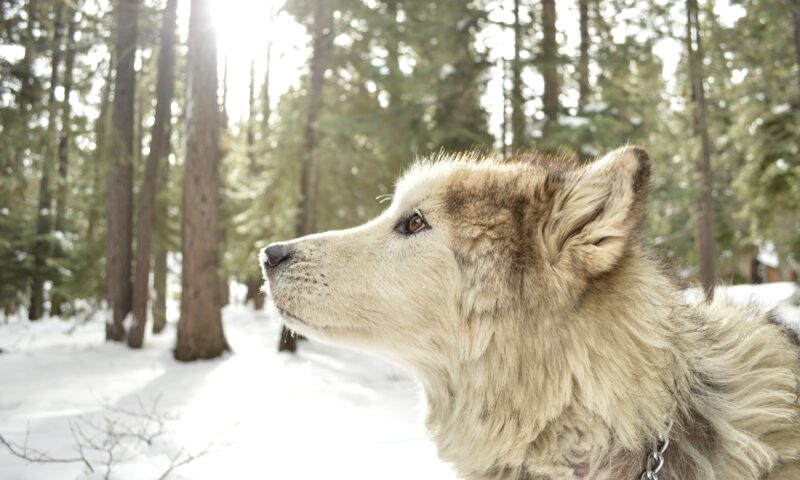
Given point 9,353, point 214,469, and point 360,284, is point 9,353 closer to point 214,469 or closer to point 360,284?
point 214,469

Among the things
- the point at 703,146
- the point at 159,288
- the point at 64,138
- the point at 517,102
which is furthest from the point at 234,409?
the point at 703,146

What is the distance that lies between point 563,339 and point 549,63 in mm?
8340

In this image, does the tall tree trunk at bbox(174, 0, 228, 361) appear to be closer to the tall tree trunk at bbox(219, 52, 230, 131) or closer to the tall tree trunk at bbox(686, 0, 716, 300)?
the tall tree trunk at bbox(686, 0, 716, 300)

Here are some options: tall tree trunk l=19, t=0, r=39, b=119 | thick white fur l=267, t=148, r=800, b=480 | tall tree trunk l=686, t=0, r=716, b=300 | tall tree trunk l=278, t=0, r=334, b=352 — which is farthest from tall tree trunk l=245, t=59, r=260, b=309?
thick white fur l=267, t=148, r=800, b=480

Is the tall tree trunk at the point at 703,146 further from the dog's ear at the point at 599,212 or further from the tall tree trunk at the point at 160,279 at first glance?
the tall tree trunk at the point at 160,279

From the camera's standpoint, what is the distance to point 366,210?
13.1m

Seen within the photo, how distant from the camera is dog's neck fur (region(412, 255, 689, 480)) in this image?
2.15 metres

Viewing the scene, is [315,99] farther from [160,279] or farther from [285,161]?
[160,279]

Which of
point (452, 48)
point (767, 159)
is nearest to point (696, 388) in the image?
point (452, 48)

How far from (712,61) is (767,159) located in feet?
9.08

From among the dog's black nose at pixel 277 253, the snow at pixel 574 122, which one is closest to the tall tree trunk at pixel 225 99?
the snow at pixel 574 122

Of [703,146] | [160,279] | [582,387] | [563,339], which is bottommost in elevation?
[160,279]

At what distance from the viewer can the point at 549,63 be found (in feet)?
31.6

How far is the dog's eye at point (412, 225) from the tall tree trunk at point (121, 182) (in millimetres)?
9946
